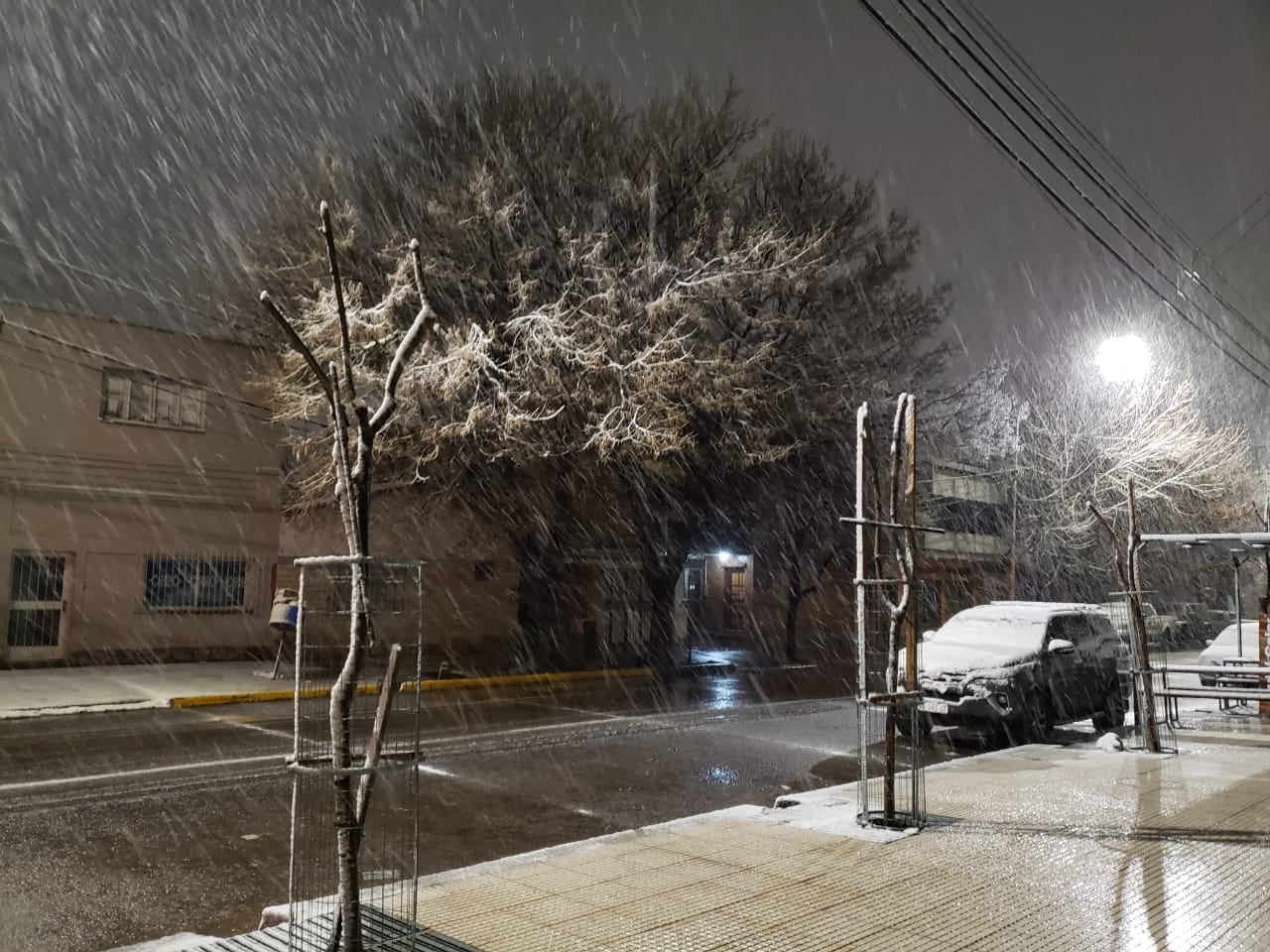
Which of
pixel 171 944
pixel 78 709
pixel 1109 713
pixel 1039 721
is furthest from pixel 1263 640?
pixel 78 709

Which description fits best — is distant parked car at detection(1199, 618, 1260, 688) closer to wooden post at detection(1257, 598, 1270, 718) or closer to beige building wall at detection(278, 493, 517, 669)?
wooden post at detection(1257, 598, 1270, 718)

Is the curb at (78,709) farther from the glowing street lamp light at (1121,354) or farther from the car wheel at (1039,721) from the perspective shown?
the glowing street lamp light at (1121,354)

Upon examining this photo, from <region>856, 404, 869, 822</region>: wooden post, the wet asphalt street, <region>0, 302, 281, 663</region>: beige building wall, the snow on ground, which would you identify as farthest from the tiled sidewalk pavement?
<region>0, 302, 281, 663</region>: beige building wall

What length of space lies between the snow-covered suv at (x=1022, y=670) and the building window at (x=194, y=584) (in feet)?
44.6

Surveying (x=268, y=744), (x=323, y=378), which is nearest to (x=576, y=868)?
(x=323, y=378)

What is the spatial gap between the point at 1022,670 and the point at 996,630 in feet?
3.58

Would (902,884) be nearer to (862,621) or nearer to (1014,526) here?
(862,621)

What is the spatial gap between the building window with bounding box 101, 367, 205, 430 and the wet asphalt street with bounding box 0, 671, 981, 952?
288 inches

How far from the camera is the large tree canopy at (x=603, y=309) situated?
18078 mm

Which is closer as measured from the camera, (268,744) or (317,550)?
(268,744)

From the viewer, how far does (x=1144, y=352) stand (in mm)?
26359

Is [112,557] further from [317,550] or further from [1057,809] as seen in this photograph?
[1057,809]

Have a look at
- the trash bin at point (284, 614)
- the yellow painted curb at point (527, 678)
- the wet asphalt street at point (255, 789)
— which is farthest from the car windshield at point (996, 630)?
the trash bin at point (284, 614)

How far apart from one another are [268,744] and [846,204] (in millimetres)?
18244
